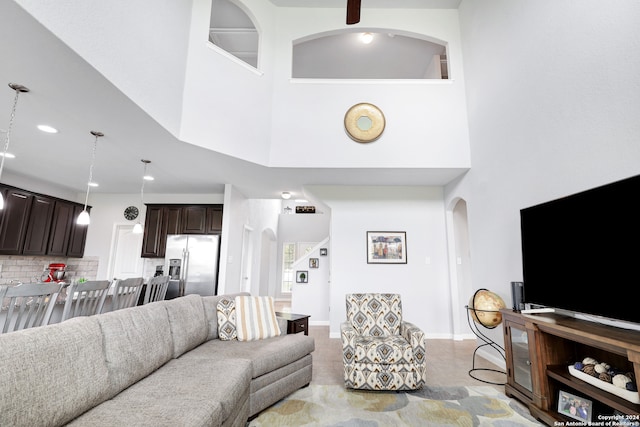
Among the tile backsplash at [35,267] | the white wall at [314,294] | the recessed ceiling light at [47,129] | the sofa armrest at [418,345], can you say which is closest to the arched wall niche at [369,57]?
the recessed ceiling light at [47,129]

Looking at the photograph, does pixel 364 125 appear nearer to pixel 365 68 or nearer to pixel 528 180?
pixel 528 180

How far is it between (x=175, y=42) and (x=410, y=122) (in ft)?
10.7

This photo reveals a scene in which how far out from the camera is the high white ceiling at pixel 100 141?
2.15 meters

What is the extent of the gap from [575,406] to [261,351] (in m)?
2.33

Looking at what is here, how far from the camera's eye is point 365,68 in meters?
6.43

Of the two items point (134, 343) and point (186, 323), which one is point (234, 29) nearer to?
point (186, 323)

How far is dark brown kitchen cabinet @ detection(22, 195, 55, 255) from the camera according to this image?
4.88m

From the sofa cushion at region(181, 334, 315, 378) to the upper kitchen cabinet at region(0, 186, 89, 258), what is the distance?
427 cm

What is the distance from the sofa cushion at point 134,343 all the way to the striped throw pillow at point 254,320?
2.44 ft

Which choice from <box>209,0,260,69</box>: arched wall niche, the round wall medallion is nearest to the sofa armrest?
the round wall medallion

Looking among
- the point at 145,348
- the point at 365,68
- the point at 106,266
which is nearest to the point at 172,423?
the point at 145,348

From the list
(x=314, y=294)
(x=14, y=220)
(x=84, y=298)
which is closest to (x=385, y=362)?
(x=84, y=298)

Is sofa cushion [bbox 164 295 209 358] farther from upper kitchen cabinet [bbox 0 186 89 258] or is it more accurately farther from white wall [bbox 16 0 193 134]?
upper kitchen cabinet [bbox 0 186 89 258]

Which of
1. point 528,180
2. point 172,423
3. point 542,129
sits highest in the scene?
point 542,129
